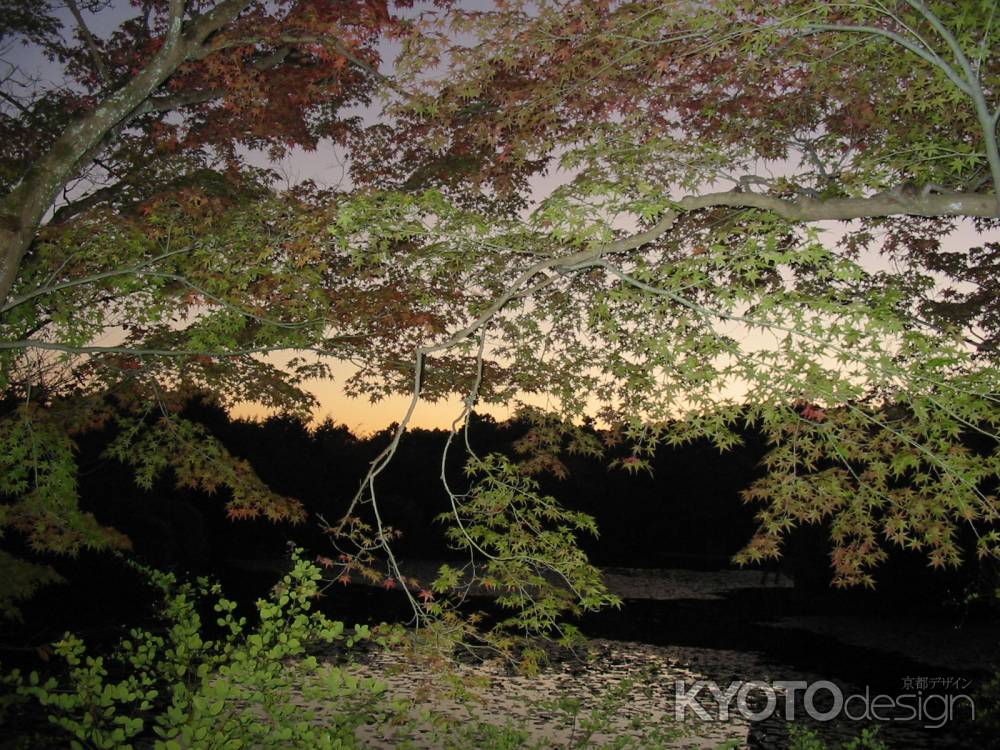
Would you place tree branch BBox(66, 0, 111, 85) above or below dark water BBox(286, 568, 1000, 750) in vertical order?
above

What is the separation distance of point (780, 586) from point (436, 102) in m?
29.3

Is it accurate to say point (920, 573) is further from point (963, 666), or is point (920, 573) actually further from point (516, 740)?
point (516, 740)

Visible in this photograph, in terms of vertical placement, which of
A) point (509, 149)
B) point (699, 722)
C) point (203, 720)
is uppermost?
point (509, 149)

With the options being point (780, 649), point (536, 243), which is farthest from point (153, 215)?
point (780, 649)

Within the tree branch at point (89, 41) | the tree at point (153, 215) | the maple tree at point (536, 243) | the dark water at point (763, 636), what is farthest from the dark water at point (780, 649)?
the tree branch at point (89, 41)

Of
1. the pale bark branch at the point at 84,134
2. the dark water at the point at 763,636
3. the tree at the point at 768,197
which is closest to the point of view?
the tree at the point at 768,197

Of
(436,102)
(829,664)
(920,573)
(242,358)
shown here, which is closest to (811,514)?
(436,102)

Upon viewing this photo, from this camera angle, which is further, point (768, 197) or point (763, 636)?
point (763, 636)

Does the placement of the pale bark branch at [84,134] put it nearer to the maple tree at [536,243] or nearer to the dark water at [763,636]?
the maple tree at [536,243]

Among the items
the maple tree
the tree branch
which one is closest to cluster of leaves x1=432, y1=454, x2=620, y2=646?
the maple tree

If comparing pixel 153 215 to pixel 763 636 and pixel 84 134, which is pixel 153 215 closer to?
pixel 84 134

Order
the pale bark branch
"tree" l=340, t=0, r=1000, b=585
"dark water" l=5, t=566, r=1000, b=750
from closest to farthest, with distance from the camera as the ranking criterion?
"tree" l=340, t=0, r=1000, b=585
the pale bark branch
"dark water" l=5, t=566, r=1000, b=750

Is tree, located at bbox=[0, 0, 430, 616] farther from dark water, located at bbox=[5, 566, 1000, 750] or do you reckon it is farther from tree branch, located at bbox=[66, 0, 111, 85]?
dark water, located at bbox=[5, 566, 1000, 750]

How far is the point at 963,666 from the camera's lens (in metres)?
15.1
